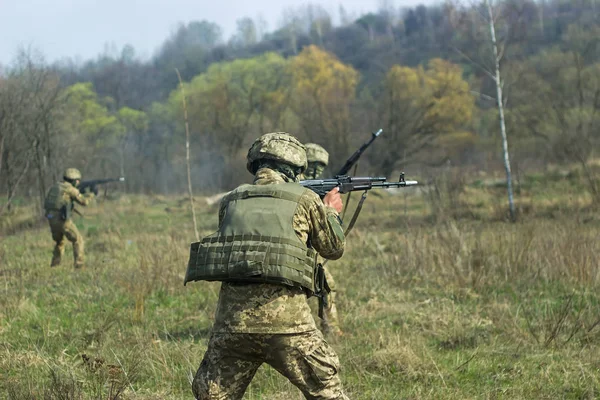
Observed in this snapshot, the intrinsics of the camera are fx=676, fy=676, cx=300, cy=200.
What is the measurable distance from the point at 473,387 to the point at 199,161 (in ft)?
134

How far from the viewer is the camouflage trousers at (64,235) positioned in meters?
10.8

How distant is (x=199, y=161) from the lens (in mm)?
44531

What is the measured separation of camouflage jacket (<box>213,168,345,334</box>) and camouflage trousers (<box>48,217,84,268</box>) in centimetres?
807

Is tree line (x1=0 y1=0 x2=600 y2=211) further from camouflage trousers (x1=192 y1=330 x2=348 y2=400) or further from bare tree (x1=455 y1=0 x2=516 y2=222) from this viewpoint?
camouflage trousers (x1=192 y1=330 x2=348 y2=400)

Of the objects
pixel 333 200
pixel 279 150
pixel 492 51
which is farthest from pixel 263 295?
pixel 492 51

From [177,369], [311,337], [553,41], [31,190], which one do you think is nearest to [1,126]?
[177,369]

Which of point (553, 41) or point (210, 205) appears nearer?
point (210, 205)

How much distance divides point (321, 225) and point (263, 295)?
1.61 feet

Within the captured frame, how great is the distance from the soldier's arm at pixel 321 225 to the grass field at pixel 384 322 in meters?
1.46

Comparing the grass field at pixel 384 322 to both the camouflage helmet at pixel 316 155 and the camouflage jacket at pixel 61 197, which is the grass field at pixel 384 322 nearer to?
the camouflage jacket at pixel 61 197

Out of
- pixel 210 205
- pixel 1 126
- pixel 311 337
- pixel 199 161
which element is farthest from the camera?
pixel 199 161

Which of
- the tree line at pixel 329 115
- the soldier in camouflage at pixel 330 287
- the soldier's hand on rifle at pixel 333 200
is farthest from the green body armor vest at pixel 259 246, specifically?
the tree line at pixel 329 115

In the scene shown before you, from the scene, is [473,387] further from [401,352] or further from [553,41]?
[553,41]

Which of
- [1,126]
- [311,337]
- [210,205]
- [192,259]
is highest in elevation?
[1,126]
